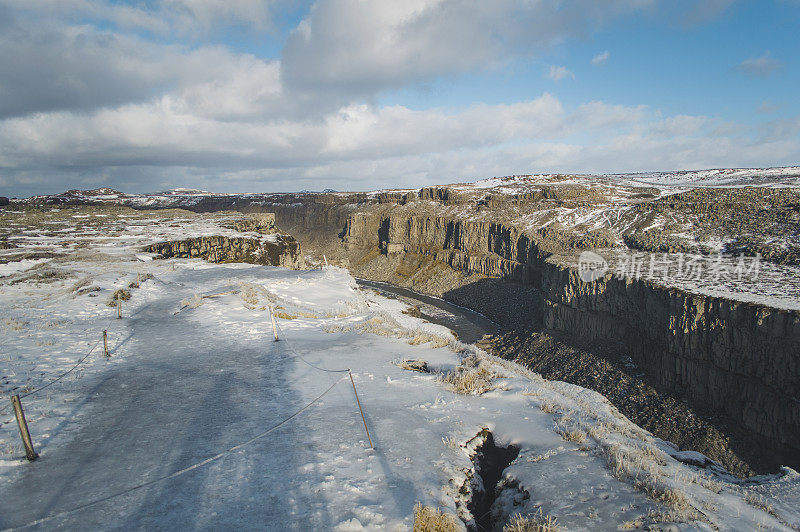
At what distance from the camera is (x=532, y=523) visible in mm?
4473

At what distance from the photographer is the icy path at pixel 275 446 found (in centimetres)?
461

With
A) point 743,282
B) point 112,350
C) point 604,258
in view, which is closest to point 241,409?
point 112,350

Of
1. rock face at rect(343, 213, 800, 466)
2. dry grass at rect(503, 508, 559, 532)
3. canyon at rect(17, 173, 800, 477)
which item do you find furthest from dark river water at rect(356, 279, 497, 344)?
dry grass at rect(503, 508, 559, 532)

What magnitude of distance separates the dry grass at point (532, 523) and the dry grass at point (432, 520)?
0.68 m

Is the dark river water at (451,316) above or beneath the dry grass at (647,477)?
beneath

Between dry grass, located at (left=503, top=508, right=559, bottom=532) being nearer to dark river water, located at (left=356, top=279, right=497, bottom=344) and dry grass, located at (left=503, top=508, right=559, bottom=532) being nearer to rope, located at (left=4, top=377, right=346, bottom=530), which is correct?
rope, located at (left=4, top=377, right=346, bottom=530)

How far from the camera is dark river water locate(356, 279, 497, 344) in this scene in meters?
42.4

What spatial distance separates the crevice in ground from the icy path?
204mm

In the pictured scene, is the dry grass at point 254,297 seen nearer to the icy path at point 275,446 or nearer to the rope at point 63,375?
the icy path at point 275,446

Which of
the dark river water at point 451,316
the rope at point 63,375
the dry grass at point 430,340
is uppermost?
the rope at point 63,375

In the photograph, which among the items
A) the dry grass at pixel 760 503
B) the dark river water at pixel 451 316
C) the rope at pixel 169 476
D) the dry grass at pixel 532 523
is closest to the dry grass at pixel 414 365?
the rope at pixel 169 476

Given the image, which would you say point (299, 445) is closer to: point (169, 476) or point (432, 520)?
point (169, 476)

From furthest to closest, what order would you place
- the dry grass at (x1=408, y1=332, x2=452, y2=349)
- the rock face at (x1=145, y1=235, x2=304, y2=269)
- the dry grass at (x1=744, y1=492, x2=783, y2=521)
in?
1. the rock face at (x1=145, y1=235, x2=304, y2=269)
2. the dry grass at (x1=408, y1=332, x2=452, y2=349)
3. the dry grass at (x1=744, y1=492, x2=783, y2=521)

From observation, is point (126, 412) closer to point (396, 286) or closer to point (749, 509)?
point (749, 509)
